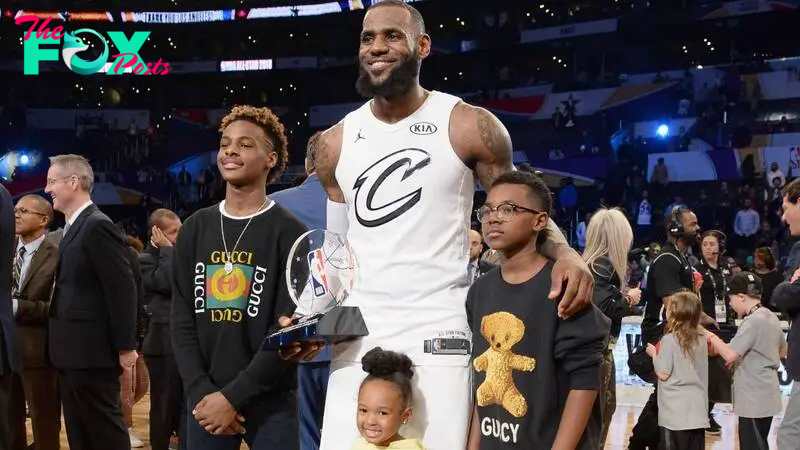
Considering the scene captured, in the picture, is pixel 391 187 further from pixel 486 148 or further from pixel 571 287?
pixel 571 287

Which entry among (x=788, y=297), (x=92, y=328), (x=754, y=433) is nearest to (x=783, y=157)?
(x=754, y=433)

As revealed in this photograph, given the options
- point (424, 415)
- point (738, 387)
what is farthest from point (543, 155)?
point (424, 415)

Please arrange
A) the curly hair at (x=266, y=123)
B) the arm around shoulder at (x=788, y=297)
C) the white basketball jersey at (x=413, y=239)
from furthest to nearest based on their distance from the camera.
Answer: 1. the arm around shoulder at (x=788, y=297)
2. the curly hair at (x=266, y=123)
3. the white basketball jersey at (x=413, y=239)

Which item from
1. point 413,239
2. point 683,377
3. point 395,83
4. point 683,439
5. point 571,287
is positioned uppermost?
point 395,83

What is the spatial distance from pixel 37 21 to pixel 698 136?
69.1 feet

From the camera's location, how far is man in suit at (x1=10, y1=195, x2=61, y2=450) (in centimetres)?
515

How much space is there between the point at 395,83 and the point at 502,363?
0.91m

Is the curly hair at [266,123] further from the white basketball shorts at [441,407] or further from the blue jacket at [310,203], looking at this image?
the white basketball shorts at [441,407]

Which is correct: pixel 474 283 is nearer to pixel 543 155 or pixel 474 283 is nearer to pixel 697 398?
pixel 697 398

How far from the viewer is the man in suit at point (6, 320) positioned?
167 inches

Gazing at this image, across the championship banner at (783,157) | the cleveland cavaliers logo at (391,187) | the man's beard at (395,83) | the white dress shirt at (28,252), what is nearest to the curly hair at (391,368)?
the cleveland cavaliers logo at (391,187)

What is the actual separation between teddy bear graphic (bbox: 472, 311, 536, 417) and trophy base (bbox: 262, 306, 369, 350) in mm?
378

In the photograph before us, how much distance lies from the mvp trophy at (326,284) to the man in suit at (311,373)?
4.18 ft

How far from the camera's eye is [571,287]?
7.75 ft
